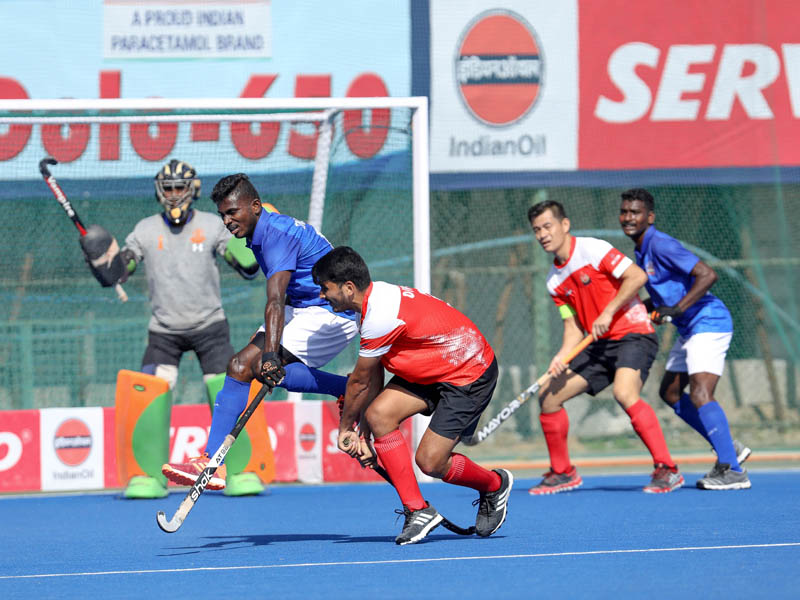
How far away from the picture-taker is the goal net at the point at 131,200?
888cm

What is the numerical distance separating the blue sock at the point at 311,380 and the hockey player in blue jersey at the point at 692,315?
205 centimetres

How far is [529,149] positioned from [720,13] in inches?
77.9

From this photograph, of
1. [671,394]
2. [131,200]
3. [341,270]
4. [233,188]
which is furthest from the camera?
[131,200]

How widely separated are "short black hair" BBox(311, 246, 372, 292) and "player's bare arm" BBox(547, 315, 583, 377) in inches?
97.0

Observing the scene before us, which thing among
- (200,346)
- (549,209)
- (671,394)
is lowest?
(671,394)

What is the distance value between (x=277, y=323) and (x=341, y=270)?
28.1 inches

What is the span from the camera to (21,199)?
29.7 feet

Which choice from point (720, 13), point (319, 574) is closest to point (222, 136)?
point (720, 13)

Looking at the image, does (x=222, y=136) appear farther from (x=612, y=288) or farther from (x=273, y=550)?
(x=273, y=550)

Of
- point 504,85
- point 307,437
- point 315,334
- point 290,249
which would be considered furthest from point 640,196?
point 504,85

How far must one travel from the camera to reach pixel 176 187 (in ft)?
24.2

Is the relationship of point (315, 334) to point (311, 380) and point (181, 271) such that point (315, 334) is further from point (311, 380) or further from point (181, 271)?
point (181, 271)

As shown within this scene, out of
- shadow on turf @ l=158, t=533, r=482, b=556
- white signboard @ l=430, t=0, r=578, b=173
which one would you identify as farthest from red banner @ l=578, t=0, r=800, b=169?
shadow on turf @ l=158, t=533, r=482, b=556

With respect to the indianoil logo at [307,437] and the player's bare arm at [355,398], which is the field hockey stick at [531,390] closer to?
the indianoil logo at [307,437]
